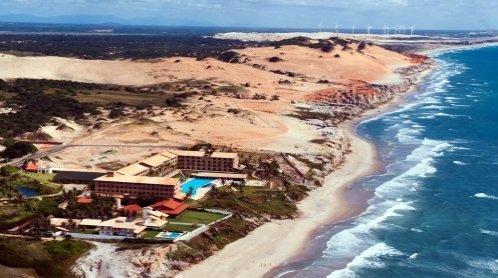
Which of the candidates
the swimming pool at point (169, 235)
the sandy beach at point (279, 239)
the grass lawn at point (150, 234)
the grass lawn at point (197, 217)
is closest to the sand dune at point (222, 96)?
the sandy beach at point (279, 239)

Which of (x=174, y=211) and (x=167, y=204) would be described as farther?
(x=167, y=204)

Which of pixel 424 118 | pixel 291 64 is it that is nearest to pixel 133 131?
pixel 424 118

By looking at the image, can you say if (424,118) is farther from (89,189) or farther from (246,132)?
(89,189)

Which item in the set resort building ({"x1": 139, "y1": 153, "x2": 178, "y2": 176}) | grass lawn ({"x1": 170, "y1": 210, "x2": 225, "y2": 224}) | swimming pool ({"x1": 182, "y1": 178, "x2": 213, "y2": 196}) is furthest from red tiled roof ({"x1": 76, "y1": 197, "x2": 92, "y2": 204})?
resort building ({"x1": 139, "y1": 153, "x2": 178, "y2": 176})

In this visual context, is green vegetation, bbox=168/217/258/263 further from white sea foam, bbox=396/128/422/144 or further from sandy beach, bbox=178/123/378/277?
white sea foam, bbox=396/128/422/144

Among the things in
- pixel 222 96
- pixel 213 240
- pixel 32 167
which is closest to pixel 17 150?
pixel 32 167

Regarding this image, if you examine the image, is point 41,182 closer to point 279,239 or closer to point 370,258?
point 279,239

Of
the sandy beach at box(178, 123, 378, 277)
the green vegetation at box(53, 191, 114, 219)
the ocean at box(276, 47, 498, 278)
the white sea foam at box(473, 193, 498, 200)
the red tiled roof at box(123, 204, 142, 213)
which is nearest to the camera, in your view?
the sandy beach at box(178, 123, 378, 277)
